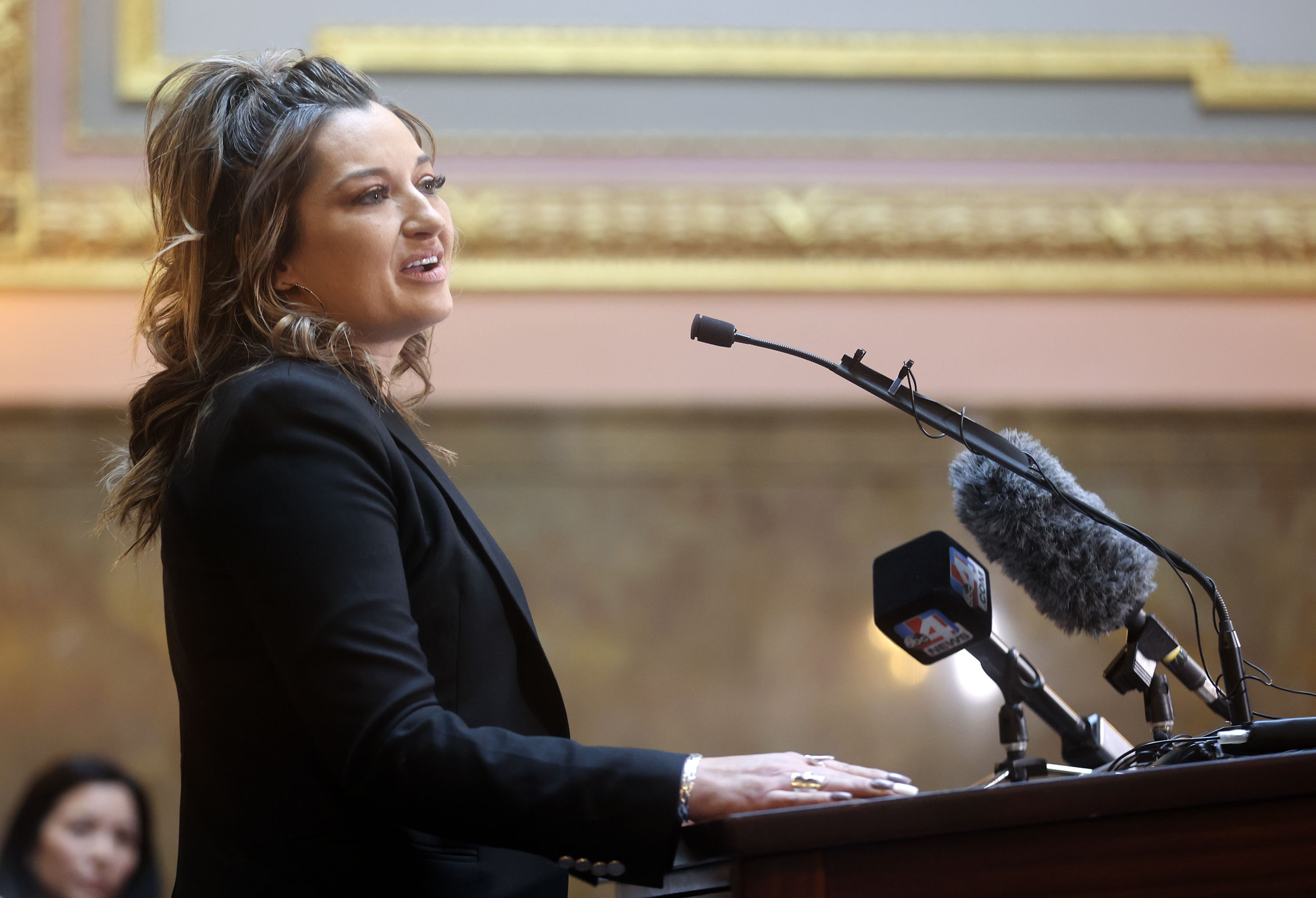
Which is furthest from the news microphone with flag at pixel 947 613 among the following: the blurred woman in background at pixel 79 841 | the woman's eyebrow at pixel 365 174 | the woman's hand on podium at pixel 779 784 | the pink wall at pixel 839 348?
the blurred woman in background at pixel 79 841

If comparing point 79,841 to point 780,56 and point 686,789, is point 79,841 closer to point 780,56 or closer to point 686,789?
point 686,789

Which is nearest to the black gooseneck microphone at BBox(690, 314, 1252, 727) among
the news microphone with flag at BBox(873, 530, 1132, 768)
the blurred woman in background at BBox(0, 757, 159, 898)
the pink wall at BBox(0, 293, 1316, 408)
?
the news microphone with flag at BBox(873, 530, 1132, 768)

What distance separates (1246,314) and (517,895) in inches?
93.9

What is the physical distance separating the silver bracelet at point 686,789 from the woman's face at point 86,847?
6.33 ft

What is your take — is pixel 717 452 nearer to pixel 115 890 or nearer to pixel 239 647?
pixel 115 890

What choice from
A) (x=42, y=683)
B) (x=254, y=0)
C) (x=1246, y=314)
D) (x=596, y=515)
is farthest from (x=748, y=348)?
(x=42, y=683)

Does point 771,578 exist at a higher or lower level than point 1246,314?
lower

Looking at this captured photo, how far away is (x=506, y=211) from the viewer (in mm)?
2742

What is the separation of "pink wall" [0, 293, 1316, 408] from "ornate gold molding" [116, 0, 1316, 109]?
1.70 ft

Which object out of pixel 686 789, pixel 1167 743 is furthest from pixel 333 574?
pixel 1167 743

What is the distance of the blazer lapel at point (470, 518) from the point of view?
3.75 feet

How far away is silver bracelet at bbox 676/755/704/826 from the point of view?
91cm

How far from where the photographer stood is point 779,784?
89 cm

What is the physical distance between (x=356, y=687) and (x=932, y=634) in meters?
0.59
